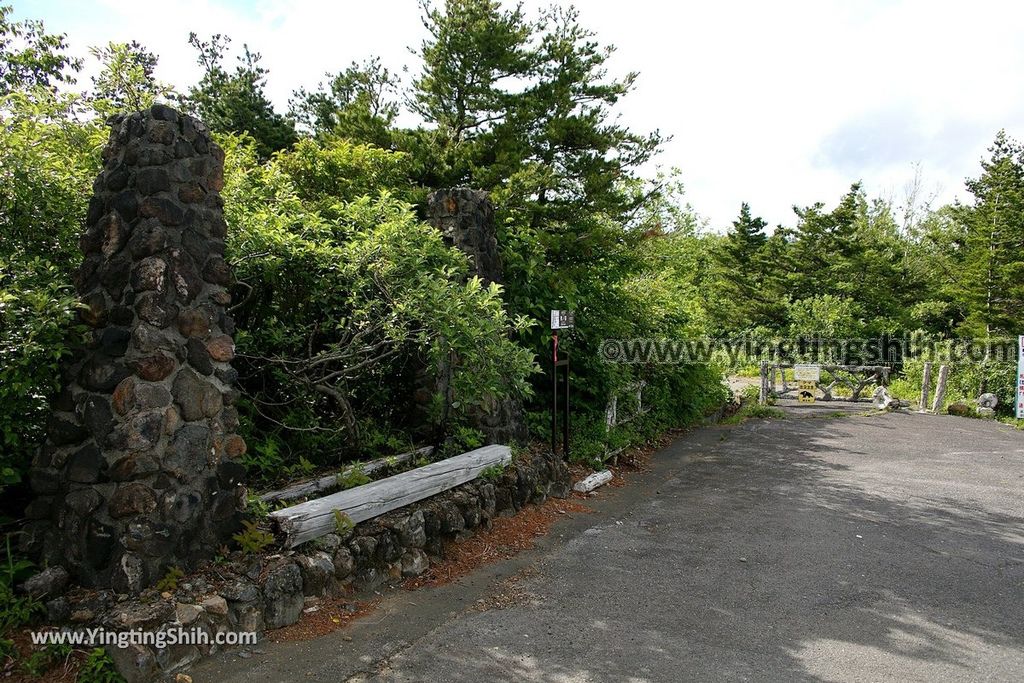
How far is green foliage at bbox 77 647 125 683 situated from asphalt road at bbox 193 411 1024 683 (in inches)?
15.7

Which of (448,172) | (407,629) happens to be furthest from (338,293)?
(448,172)

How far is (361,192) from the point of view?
9852mm

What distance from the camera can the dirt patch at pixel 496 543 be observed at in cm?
530

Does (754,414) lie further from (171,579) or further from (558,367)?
(171,579)

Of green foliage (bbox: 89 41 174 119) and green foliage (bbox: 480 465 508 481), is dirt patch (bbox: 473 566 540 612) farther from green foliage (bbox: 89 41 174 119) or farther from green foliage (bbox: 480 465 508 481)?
green foliage (bbox: 89 41 174 119)

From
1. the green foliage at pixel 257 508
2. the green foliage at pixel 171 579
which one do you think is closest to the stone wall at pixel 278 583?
the green foliage at pixel 171 579

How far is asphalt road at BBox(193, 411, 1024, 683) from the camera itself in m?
3.94

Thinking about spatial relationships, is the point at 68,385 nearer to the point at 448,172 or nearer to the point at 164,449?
the point at 164,449

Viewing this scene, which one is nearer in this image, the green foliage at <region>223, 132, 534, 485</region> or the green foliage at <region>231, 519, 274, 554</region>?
the green foliage at <region>231, 519, 274, 554</region>

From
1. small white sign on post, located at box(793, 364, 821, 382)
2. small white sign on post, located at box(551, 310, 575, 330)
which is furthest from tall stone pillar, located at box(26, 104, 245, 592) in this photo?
small white sign on post, located at box(793, 364, 821, 382)

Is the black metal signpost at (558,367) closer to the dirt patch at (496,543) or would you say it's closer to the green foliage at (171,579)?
the dirt patch at (496,543)

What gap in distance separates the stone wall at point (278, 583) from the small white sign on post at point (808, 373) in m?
17.4

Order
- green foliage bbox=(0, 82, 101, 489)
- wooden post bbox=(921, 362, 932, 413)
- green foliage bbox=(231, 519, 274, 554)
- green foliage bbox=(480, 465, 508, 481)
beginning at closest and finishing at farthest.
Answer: green foliage bbox=(0, 82, 101, 489) < green foliage bbox=(231, 519, 274, 554) < green foliage bbox=(480, 465, 508, 481) < wooden post bbox=(921, 362, 932, 413)

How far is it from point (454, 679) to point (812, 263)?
1130 inches
